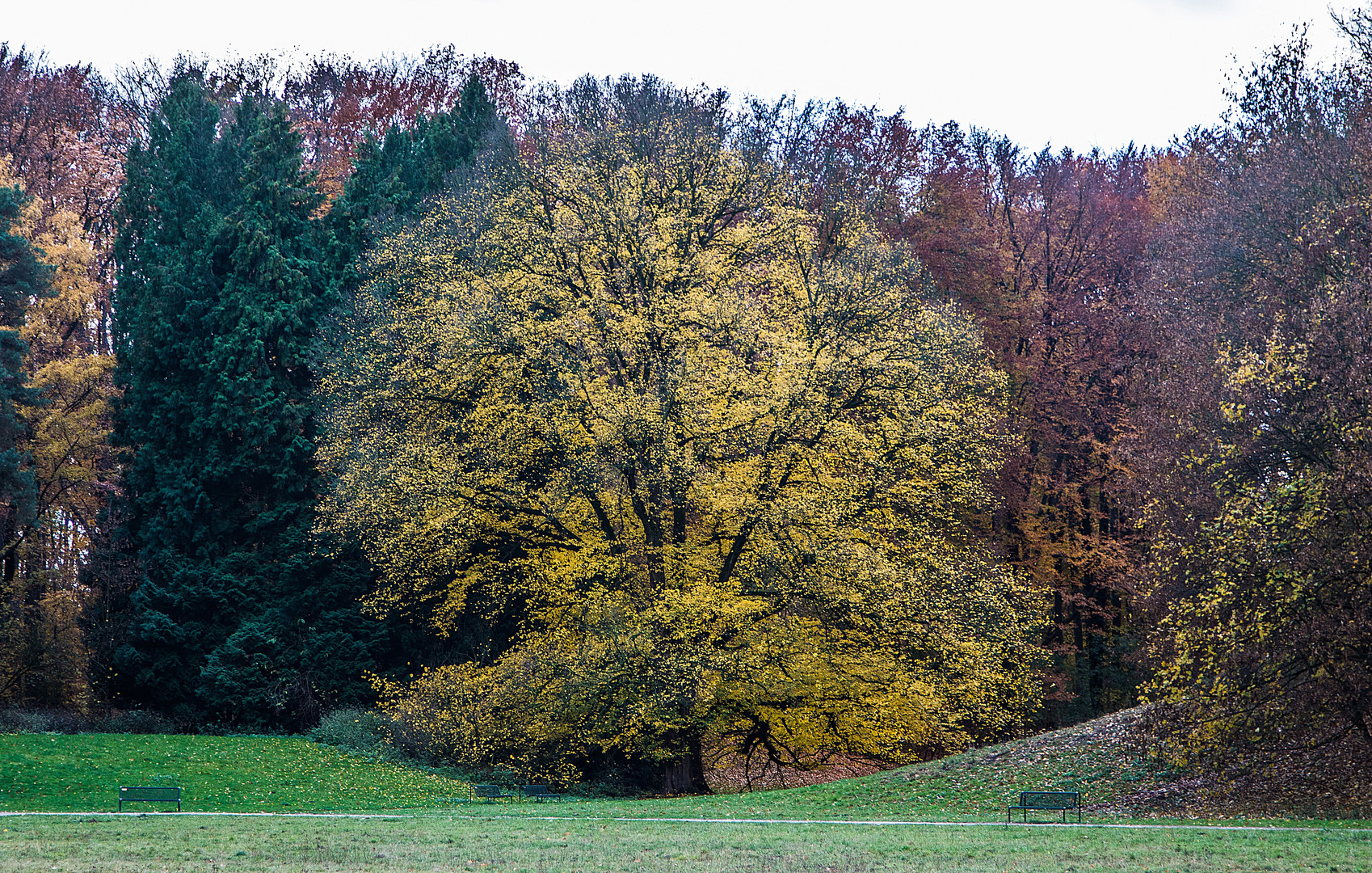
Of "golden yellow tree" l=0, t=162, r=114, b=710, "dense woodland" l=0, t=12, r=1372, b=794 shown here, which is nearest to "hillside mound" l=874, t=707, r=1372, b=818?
"dense woodland" l=0, t=12, r=1372, b=794

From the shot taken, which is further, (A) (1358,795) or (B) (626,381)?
(B) (626,381)

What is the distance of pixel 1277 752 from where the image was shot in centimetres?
1805

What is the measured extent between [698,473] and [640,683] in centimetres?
437

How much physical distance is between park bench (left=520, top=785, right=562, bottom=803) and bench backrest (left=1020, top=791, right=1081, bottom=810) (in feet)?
32.3

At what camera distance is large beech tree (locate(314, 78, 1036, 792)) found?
23.5 meters

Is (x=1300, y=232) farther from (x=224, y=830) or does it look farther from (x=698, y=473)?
(x=224, y=830)

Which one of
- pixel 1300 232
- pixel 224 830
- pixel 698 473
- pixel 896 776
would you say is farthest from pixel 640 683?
pixel 1300 232

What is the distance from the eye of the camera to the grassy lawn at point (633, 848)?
12.0 m

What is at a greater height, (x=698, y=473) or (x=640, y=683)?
(x=698, y=473)

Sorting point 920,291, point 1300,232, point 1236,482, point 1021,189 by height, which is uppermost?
point 1021,189

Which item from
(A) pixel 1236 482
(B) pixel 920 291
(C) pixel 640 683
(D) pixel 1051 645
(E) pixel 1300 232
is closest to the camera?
(A) pixel 1236 482

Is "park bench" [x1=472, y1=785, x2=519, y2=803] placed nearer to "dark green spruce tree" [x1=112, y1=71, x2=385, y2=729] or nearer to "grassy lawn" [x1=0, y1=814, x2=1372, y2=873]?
"grassy lawn" [x1=0, y1=814, x2=1372, y2=873]

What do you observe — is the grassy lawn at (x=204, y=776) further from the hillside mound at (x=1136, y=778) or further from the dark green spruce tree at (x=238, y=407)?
the hillside mound at (x=1136, y=778)

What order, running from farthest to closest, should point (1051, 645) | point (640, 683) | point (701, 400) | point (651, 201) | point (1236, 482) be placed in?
point (1051, 645), point (651, 201), point (701, 400), point (640, 683), point (1236, 482)
